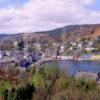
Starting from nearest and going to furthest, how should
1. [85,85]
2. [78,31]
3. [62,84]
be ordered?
[85,85]
[62,84]
[78,31]

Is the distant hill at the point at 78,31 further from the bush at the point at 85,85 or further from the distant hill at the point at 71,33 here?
the bush at the point at 85,85

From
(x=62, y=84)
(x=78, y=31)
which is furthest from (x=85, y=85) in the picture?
(x=78, y=31)

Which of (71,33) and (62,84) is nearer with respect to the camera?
(62,84)

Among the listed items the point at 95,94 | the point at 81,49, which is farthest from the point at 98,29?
the point at 95,94

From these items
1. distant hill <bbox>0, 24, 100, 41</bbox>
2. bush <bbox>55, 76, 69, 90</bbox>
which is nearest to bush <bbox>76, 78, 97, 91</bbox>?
bush <bbox>55, 76, 69, 90</bbox>

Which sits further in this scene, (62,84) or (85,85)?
(62,84)

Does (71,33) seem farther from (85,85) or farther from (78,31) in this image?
(85,85)

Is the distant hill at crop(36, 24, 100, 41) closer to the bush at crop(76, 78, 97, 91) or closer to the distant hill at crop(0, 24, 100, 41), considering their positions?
the distant hill at crop(0, 24, 100, 41)

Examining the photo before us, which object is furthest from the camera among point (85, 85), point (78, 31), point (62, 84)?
point (78, 31)

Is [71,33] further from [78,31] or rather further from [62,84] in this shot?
[62,84]

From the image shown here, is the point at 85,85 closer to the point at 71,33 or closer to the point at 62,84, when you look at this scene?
the point at 62,84

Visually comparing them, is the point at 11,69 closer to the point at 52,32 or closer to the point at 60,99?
the point at 60,99
